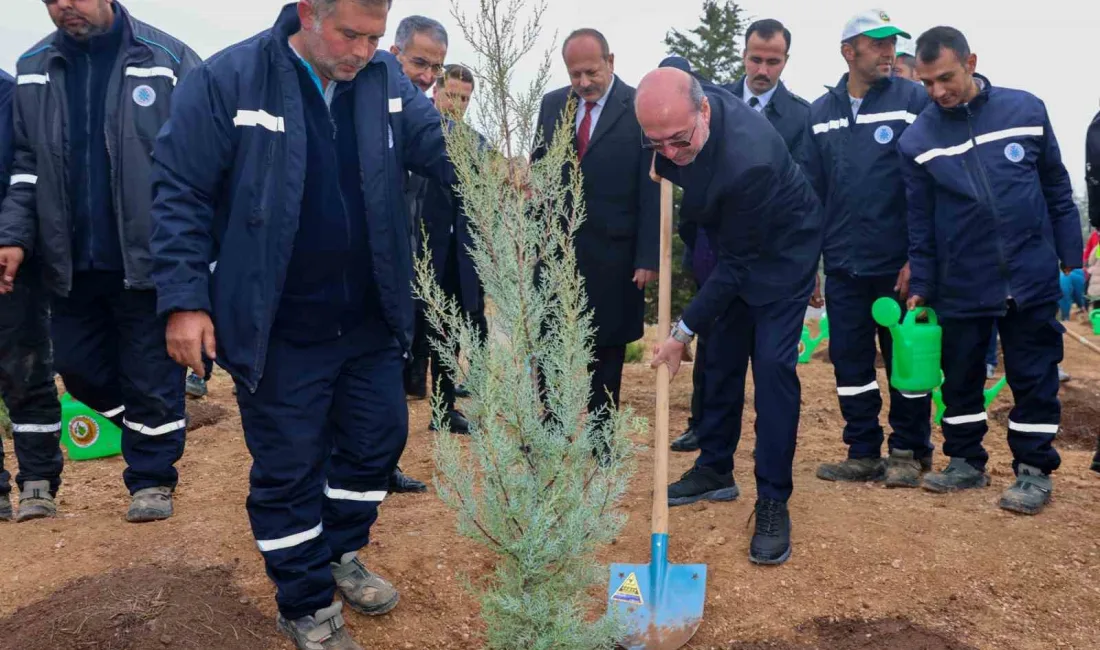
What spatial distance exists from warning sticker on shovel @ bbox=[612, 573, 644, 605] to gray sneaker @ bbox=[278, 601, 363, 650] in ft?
3.28

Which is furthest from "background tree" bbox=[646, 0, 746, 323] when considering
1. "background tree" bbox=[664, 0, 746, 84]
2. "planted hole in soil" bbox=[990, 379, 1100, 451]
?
"planted hole in soil" bbox=[990, 379, 1100, 451]

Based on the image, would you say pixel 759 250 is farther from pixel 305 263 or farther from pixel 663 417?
pixel 305 263

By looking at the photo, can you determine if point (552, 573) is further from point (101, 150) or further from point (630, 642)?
point (101, 150)

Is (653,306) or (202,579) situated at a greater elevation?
(202,579)

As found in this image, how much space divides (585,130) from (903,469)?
244 cm

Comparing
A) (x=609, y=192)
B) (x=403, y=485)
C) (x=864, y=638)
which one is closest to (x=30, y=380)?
(x=403, y=485)

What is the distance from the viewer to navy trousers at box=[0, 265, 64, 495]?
4191mm

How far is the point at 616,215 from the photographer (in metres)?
4.72

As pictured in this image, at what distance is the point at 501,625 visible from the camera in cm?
290

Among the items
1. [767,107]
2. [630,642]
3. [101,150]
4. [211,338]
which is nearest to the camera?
[211,338]

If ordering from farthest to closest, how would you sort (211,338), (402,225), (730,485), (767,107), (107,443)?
(107,443) → (767,107) → (730,485) → (402,225) → (211,338)

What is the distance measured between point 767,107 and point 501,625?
3.40m

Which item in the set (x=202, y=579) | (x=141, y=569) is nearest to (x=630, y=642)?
(x=202, y=579)

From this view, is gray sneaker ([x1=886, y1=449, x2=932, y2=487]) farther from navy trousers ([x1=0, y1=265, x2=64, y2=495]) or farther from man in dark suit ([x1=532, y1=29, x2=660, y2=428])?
navy trousers ([x1=0, y1=265, x2=64, y2=495])
